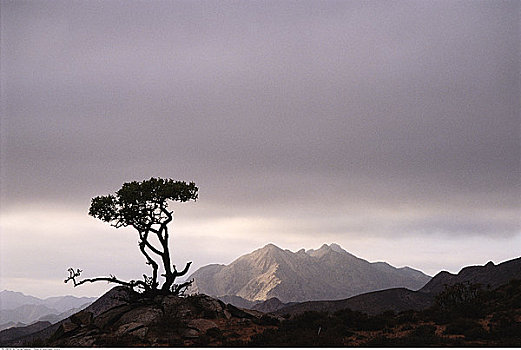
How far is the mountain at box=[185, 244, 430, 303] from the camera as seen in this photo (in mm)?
101125

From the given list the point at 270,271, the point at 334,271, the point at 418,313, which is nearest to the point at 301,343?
the point at 418,313

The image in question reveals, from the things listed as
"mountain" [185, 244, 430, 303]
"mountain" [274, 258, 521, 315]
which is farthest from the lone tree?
"mountain" [185, 244, 430, 303]

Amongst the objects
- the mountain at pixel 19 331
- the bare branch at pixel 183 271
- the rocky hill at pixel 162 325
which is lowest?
the mountain at pixel 19 331

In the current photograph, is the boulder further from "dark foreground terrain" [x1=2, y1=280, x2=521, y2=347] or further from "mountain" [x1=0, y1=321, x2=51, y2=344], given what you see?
"mountain" [x1=0, y1=321, x2=51, y2=344]

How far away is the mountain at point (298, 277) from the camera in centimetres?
10112

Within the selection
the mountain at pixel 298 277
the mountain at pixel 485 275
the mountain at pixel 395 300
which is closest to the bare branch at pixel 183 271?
the mountain at pixel 395 300

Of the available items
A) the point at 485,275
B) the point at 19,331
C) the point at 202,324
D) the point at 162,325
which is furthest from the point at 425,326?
the point at 19,331

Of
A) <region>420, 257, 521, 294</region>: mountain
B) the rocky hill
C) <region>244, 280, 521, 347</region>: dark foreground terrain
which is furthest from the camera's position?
<region>420, 257, 521, 294</region>: mountain

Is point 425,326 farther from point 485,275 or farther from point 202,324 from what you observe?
point 485,275

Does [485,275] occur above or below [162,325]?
above

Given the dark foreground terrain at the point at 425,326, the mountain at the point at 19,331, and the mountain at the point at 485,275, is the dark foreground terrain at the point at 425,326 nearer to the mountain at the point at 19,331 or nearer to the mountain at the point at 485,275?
the mountain at the point at 485,275

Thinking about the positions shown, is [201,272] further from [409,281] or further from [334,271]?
[409,281]

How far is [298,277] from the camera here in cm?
10444

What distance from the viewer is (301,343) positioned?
18.7 metres
